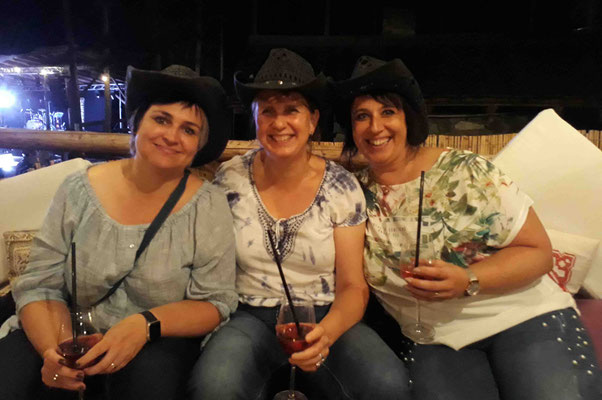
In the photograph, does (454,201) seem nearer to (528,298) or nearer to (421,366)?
(528,298)

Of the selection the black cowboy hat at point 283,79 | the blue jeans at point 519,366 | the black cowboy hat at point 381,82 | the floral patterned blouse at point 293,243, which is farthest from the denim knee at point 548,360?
the black cowboy hat at point 283,79

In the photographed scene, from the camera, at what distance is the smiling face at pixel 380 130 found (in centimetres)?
185

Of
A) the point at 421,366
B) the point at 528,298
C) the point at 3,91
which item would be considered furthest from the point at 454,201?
the point at 3,91

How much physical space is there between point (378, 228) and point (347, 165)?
2.18 ft

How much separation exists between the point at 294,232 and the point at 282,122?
0.51 metres

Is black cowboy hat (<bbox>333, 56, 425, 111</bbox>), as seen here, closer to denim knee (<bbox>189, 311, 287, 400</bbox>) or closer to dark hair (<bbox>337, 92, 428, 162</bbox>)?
dark hair (<bbox>337, 92, 428, 162</bbox>)

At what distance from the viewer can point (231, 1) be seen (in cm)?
905

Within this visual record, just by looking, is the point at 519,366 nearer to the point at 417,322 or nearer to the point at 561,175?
the point at 417,322

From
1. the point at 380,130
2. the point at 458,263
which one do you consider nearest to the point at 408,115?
the point at 380,130

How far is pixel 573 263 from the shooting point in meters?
2.11

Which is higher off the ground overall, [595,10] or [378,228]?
[595,10]

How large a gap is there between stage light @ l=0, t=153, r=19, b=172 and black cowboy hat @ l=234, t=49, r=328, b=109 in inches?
496

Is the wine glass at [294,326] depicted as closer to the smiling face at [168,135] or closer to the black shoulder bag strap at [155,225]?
the black shoulder bag strap at [155,225]

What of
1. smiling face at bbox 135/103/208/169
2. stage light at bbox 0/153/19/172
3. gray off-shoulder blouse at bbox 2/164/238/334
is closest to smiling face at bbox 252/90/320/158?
smiling face at bbox 135/103/208/169
